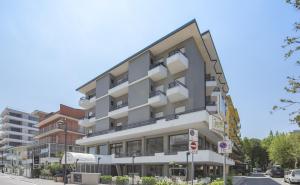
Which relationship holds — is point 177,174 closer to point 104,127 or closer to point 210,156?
point 210,156

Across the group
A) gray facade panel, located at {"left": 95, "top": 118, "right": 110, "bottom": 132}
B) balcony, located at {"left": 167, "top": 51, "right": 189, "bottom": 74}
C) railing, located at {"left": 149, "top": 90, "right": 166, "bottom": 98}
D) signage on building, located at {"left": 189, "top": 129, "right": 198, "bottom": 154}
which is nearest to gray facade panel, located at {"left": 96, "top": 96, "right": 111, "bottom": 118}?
gray facade panel, located at {"left": 95, "top": 118, "right": 110, "bottom": 132}

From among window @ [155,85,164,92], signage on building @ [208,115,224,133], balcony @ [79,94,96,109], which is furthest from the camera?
balcony @ [79,94,96,109]

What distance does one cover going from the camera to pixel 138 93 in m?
50.2

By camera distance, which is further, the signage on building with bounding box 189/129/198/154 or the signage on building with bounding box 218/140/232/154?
the signage on building with bounding box 189/129/198/154

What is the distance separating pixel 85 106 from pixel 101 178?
2746 cm

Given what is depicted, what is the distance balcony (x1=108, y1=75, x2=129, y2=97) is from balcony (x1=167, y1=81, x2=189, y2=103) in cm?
1099

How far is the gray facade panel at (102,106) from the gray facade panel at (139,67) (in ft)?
28.2

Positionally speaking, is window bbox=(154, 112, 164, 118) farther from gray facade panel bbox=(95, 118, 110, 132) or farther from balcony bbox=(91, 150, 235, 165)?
gray facade panel bbox=(95, 118, 110, 132)

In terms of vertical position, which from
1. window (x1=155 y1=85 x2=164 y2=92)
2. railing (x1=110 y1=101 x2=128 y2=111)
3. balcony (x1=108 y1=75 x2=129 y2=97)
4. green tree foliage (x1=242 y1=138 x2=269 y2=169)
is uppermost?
balcony (x1=108 y1=75 x2=129 y2=97)

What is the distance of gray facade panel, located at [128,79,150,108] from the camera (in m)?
48.6

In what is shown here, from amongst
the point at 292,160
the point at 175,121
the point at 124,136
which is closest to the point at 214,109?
the point at 175,121

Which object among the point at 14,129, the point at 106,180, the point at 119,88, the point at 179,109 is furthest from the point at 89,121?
the point at 14,129

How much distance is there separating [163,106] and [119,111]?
987 centimetres

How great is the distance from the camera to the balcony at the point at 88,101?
65.2 meters
